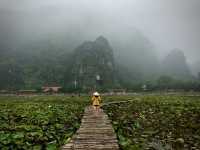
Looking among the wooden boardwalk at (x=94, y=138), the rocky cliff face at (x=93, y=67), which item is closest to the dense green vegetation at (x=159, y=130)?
the wooden boardwalk at (x=94, y=138)

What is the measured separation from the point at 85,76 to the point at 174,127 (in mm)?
124510

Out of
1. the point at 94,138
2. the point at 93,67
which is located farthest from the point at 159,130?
the point at 93,67

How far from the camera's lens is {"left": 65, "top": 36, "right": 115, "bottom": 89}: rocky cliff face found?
13350 cm

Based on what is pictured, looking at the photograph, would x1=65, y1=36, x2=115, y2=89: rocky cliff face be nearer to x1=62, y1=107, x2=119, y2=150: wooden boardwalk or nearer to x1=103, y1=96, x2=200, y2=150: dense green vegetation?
x1=103, y1=96, x2=200, y2=150: dense green vegetation

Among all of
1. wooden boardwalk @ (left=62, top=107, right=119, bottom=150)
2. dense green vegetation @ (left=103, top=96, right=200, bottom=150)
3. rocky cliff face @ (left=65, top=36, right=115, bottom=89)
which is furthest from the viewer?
rocky cliff face @ (left=65, top=36, right=115, bottom=89)

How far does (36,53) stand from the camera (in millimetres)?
197500

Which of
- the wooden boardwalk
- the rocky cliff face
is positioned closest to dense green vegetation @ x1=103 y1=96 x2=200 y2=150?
the wooden boardwalk

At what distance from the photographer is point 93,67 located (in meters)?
142

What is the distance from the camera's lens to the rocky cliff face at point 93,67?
13350 centimetres

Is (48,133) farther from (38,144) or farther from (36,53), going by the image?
(36,53)

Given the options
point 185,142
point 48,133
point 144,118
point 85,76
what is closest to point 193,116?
point 144,118

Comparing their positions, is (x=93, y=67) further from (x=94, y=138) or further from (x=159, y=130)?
(x=94, y=138)

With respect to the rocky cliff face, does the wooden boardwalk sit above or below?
below

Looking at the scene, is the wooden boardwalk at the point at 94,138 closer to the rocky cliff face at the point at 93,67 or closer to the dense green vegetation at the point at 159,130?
the dense green vegetation at the point at 159,130
